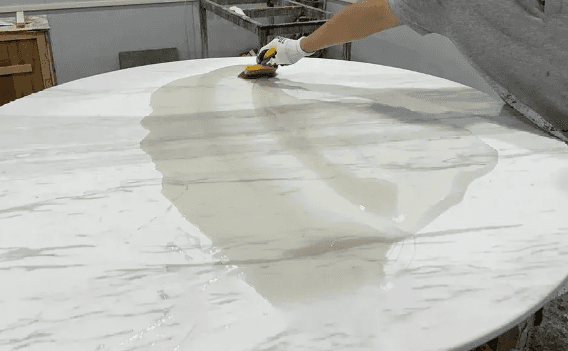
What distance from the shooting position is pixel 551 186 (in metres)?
0.90

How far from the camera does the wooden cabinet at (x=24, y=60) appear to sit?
2.33 metres

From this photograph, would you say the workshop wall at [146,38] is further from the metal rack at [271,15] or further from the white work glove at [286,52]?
the white work glove at [286,52]

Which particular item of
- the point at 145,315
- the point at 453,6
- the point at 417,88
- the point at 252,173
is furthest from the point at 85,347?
the point at 417,88

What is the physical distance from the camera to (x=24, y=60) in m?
2.37

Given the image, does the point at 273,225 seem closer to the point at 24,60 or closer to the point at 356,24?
the point at 356,24

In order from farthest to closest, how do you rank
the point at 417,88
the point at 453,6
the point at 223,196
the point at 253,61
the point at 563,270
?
the point at 253,61 → the point at 417,88 → the point at 453,6 → the point at 223,196 → the point at 563,270

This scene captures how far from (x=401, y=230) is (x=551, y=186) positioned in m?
0.35

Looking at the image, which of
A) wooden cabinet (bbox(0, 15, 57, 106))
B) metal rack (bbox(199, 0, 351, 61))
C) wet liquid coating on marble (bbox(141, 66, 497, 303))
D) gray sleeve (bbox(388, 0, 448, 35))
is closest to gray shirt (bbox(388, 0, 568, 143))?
gray sleeve (bbox(388, 0, 448, 35))

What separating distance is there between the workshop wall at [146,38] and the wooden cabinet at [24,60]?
1.32 metres

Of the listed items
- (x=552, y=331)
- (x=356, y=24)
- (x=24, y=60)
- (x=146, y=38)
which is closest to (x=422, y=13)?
(x=356, y=24)

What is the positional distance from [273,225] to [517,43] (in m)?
0.76

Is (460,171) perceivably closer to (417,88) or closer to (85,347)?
(417,88)

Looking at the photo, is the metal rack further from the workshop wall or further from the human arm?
the human arm

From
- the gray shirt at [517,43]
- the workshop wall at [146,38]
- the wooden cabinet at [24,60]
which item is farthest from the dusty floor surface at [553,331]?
the wooden cabinet at [24,60]
